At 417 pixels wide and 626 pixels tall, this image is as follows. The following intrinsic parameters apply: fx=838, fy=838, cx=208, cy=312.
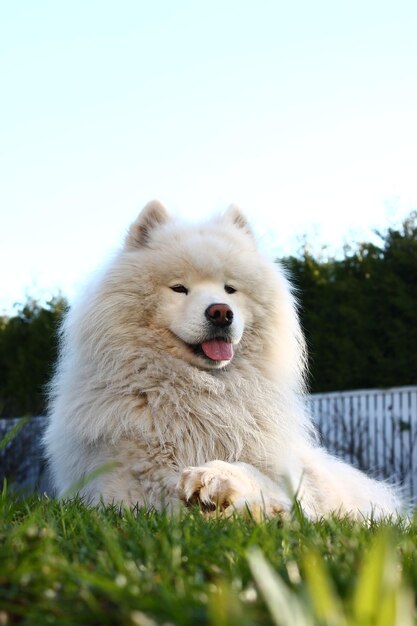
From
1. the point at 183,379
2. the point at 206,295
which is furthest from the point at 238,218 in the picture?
the point at 183,379

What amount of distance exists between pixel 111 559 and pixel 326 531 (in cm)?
96

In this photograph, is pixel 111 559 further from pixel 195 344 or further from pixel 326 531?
pixel 195 344

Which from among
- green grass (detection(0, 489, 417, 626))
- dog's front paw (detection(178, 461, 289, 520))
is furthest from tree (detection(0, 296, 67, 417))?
green grass (detection(0, 489, 417, 626))

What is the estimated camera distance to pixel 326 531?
254 centimetres

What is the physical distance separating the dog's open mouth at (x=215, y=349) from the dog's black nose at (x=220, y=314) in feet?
0.41

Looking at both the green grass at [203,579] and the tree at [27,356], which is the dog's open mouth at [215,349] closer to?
the green grass at [203,579]

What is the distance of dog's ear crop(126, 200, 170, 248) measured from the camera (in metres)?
4.93

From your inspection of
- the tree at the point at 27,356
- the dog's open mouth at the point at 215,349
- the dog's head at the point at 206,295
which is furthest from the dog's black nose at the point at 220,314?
the tree at the point at 27,356

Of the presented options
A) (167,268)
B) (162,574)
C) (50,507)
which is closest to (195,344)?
(167,268)

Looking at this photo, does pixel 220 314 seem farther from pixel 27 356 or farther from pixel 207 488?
pixel 27 356

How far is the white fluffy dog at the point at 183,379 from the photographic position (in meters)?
4.17

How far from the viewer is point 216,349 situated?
14.6ft

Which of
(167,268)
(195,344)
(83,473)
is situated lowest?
(83,473)

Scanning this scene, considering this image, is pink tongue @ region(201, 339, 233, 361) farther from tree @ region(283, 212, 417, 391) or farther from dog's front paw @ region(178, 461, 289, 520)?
tree @ region(283, 212, 417, 391)
